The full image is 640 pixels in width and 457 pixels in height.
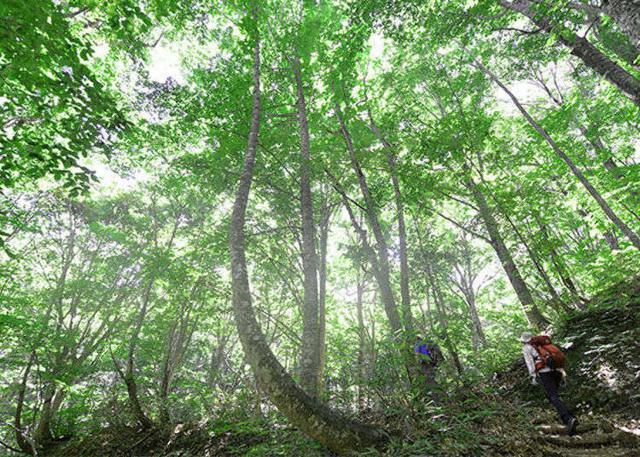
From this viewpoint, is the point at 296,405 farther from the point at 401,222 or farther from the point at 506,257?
the point at 506,257

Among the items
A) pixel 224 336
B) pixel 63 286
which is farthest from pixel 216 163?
pixel 224 336

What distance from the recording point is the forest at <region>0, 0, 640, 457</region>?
13.2ft

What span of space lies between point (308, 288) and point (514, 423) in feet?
14.5

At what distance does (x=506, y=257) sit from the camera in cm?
985

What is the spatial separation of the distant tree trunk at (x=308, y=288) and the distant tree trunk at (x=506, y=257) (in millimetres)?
5438

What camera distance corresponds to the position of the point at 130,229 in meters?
14.5

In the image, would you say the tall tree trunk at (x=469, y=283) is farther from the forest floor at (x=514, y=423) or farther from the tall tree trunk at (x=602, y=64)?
the tall tree trunk at (x=602, y=64)

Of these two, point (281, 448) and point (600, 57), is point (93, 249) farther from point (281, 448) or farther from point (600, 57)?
point (600, 57)

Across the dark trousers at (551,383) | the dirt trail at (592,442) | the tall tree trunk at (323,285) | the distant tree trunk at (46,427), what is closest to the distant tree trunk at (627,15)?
the dark trousers at (551,383)

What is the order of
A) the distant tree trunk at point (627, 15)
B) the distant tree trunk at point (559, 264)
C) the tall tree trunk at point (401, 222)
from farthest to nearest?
the tall tree trunk at point (401, 222)
the distant tree trunk at point (559, 264)
the distant tree trunk at point (627, 15)

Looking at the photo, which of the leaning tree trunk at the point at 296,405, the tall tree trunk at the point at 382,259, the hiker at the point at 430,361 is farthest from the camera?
the tall tree trunk at the point at 382,259

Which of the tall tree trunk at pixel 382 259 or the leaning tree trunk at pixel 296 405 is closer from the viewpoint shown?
the leaning tree trunk at pixel 296 405

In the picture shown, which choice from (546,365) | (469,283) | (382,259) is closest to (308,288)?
(382,259)

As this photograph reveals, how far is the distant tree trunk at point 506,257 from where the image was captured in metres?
9.08
